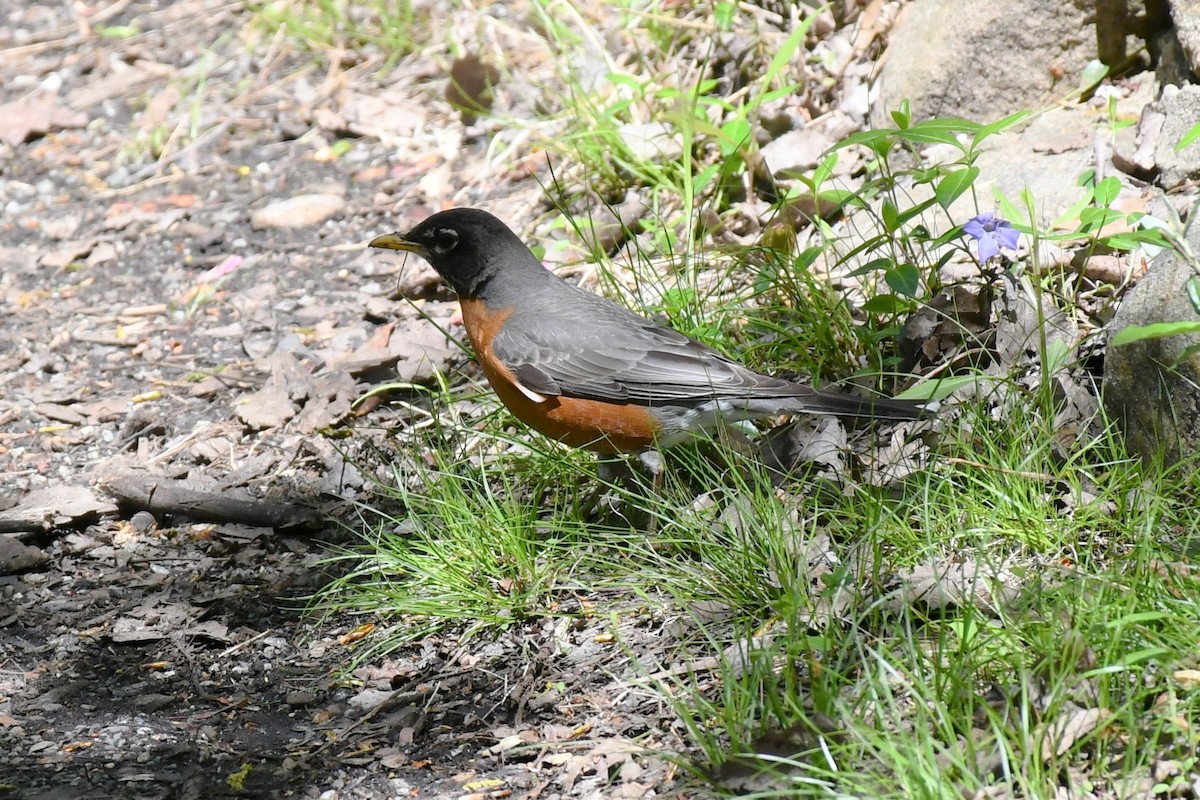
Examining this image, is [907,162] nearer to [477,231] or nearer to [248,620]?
[477,231]

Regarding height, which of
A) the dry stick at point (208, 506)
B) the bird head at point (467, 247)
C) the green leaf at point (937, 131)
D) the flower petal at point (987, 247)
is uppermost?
the green leaf at point (937, 131)

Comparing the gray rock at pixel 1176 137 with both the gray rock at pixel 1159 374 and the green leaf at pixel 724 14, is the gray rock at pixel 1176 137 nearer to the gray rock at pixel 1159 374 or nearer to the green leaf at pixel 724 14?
the gray rock at pixel 1159 374

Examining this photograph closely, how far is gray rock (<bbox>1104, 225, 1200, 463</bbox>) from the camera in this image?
327 cm

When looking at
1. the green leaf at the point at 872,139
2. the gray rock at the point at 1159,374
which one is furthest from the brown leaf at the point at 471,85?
the gray rock at the point at 1159,374

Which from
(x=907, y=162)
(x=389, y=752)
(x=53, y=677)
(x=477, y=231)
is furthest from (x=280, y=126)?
(x=389, y=752)

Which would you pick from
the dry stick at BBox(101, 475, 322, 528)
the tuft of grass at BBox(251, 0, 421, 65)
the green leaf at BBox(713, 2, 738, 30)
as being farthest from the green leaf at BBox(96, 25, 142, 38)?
the dry stick at BBox(101, 475, 322, 528)

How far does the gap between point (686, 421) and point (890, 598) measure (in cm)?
135

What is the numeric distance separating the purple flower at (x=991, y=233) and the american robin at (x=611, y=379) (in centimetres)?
62

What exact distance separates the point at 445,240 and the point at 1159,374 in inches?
104

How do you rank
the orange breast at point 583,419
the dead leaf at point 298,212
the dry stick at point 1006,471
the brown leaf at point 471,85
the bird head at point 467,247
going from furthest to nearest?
the brown leaf at point 471,85 < the dead leaf at point 298,212 < the bird head at point 467,247 < the orange breast at point 583,419 < the dry stick at point 1006,471

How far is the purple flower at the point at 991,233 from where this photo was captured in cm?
372

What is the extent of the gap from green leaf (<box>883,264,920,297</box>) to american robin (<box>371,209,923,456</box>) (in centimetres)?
39

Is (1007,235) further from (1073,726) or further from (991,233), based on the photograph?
(1073,726)

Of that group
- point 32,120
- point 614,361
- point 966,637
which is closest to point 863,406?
point 614,361
